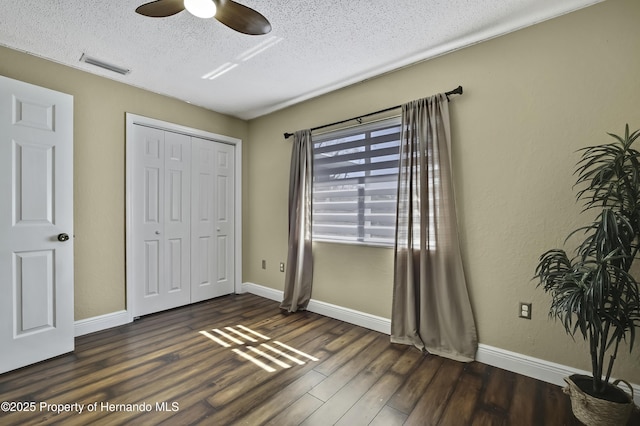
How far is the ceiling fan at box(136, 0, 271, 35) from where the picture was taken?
5.10 feet

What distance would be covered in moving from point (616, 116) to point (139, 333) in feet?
13.4

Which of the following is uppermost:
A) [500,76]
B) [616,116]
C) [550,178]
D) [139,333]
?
[500,76]

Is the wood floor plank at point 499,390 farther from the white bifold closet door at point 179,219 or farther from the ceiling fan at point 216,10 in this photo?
the white bifold closet door at point 179,219

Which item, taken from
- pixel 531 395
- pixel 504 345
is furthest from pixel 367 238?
pixel 531 395

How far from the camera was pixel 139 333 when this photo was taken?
106 inches

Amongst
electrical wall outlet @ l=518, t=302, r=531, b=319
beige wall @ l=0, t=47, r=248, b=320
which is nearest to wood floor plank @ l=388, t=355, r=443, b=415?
electrical wall outlet @ l=518, t=302, r=531, b=319

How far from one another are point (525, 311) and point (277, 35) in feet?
9.00

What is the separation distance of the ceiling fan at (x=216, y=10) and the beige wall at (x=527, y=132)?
4.88 feet

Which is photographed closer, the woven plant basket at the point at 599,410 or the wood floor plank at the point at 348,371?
the woven plant basket at the point at 599,410

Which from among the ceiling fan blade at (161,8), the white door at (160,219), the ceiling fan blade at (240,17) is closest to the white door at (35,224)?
the white door at (160,219)

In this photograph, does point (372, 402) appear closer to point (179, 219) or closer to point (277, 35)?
point (277, 35)

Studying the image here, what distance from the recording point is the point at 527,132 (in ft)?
6.64

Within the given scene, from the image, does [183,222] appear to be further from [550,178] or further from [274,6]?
[550,178]

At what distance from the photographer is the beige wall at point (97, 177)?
261 cm
